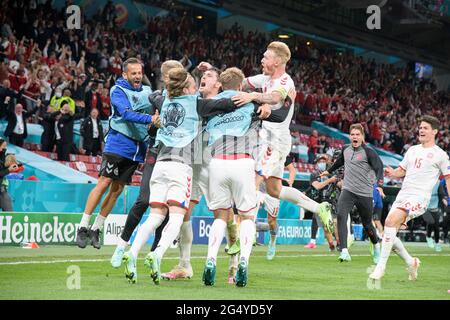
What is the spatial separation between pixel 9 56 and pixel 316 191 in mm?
9223

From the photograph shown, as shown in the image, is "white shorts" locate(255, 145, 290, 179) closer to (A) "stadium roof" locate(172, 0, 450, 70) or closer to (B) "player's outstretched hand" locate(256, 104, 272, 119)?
(B) "player's outstretched hand" locate(256, 104, 272, 119)

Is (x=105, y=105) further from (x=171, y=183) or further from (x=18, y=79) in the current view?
(x=171, y=183)

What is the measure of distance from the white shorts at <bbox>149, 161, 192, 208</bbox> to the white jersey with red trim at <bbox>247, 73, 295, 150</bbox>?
1474 millimetres

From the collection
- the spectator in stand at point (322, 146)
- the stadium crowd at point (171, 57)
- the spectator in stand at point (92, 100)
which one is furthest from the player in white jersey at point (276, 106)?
the spectator in stand at point (322, 146)

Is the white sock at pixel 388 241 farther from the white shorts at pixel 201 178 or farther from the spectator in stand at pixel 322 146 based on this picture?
the spectator in stand at pixel 322 146

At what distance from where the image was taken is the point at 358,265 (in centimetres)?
1339

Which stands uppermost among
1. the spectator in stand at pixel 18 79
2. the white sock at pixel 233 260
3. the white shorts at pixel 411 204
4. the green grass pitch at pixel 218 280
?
the spectator in stand at pixel 18 79

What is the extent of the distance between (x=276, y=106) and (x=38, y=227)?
796 cm

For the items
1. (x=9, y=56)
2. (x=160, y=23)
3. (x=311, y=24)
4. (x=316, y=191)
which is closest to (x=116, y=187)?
(x=316, y=191)

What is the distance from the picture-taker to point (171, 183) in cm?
882

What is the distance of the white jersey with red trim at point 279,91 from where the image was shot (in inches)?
382

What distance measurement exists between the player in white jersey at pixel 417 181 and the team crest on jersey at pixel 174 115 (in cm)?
312

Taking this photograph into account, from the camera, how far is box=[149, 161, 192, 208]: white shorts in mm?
8797

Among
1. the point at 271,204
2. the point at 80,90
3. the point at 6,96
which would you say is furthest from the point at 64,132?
the point at 271,204
